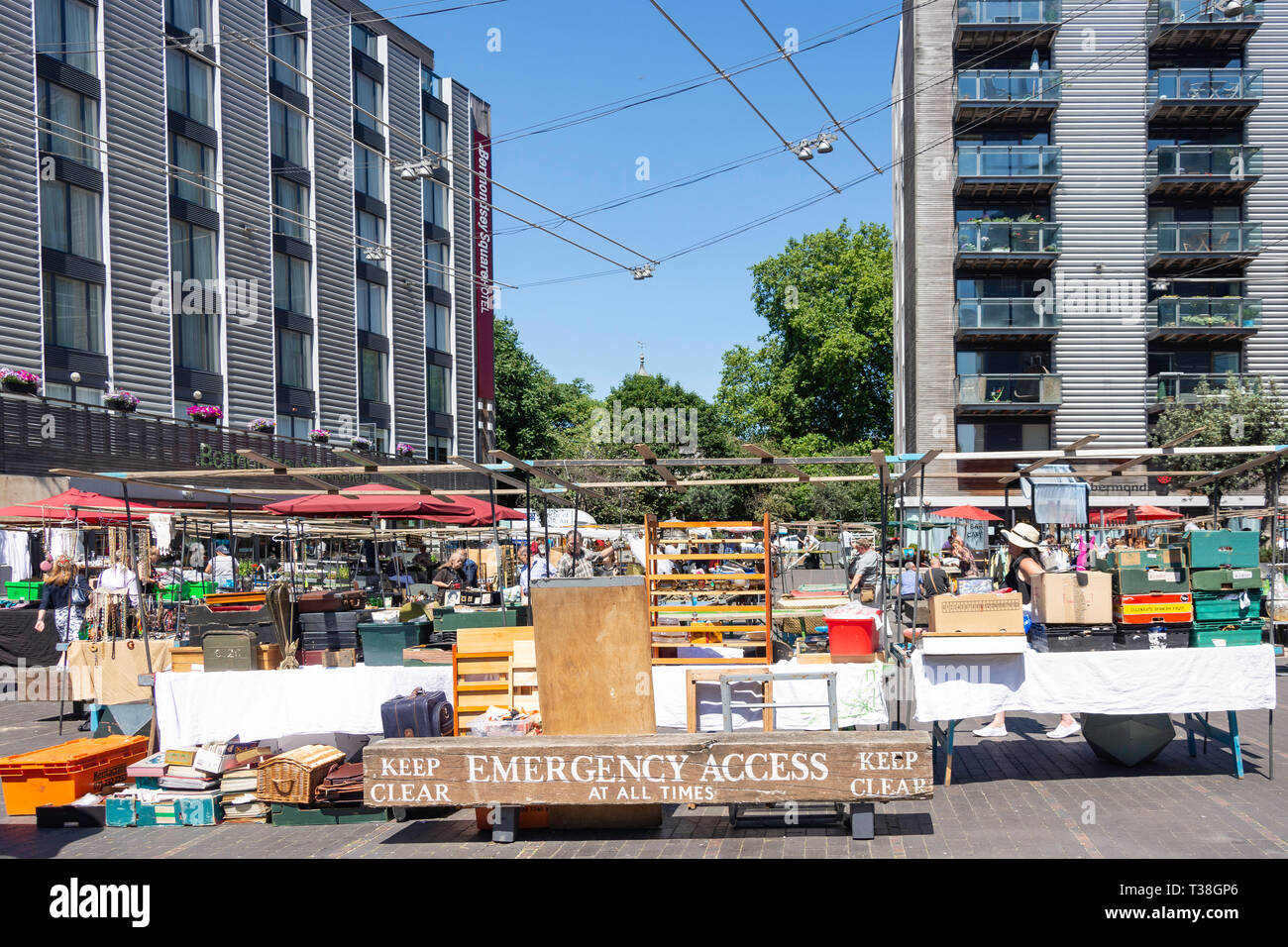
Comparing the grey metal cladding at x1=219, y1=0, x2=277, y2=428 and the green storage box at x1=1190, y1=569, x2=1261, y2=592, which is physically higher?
the grey metal cladding at x1=219, y1=0, x2=277, y2=428

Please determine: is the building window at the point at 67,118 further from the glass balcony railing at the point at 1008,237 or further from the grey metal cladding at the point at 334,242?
the glass balcony railing at the point at 1008,237

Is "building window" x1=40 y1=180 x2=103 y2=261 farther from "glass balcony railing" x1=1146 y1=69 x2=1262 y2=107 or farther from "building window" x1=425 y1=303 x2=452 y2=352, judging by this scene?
"glass balcony railing" x1=1146 y1=69 x2=1262 y2=107

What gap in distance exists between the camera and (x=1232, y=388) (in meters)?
31.2

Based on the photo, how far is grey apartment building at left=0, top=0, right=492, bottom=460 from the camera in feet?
77.0

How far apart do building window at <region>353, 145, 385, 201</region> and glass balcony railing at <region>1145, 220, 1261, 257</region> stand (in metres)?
27.4

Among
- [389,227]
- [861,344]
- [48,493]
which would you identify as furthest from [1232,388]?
[48,493]

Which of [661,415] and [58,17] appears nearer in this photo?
[58,17]

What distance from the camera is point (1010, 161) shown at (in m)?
35.5

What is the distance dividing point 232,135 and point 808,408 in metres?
33.0

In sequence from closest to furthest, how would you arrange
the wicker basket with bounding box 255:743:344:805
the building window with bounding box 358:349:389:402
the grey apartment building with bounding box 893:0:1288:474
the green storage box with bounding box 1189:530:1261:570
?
the wicker basket with bounding box 255:743:344:805 → the green storage box with bounding box 1189:530:1261:570 → the grey apartment building with bounding box 893:0:1288:474 → the building window with bounding box 358:349:389:402

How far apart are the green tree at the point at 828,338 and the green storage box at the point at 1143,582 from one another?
44073 millimetres

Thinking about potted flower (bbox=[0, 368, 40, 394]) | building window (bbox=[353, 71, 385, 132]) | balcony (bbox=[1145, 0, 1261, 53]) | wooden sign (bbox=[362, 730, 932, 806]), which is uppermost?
balcony (bbox=[1145, 0, 1261, 53])

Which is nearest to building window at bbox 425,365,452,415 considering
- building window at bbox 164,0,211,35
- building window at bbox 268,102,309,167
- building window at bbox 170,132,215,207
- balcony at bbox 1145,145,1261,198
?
building window at bbox 268,102,309,167
